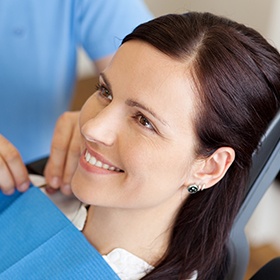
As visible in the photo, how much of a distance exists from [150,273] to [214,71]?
15.7 inches

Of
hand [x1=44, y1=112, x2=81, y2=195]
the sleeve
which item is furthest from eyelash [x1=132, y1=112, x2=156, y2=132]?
the sleeve

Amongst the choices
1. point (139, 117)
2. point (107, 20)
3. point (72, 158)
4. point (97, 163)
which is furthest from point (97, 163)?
point (107, 20)

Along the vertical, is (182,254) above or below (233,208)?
below

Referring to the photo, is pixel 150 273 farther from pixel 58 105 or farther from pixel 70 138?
pixel 58 105

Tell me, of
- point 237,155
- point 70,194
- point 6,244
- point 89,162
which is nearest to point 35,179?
point 70,194

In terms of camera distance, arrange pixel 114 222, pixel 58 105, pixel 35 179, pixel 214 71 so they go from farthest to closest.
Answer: pixel 58 105 < pixel 35 179 < pixel 114 222 < pixel 214 71

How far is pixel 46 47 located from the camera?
1396mm

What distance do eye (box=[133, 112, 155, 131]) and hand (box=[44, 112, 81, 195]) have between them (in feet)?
0.93

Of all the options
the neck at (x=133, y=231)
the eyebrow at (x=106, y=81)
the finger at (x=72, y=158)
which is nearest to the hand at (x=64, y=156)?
the finger at (x=72, y=158)

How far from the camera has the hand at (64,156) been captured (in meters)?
1.17

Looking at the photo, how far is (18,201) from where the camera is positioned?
3.75 feet

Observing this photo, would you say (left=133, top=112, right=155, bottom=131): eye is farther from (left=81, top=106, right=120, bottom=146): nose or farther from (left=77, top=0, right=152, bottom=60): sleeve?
(left=77, top=0, right=152, bottom=60): sleeve

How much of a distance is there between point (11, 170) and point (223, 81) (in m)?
→ 0.47

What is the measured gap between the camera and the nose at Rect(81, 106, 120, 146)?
900 millimetres
